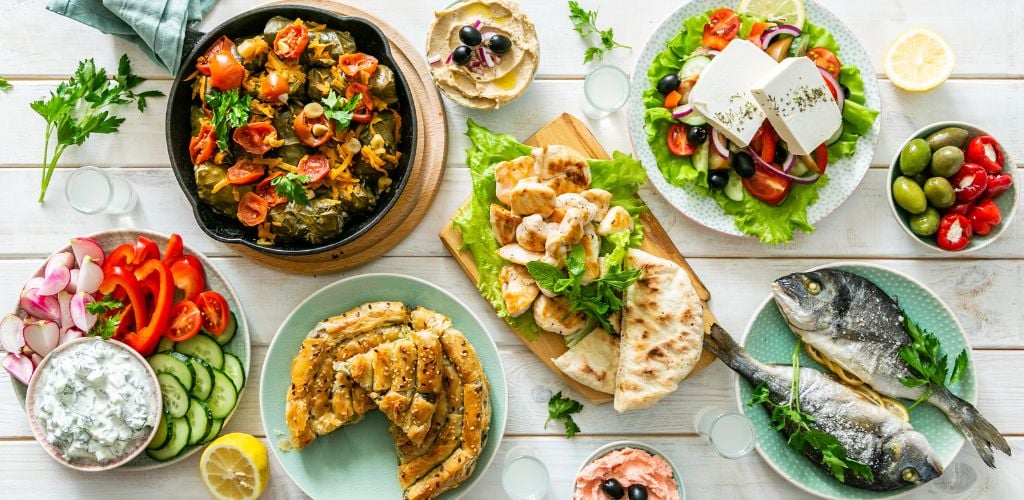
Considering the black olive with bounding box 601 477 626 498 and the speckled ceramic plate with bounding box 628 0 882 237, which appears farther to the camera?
the speckled ceramic plate with bounding box 628 0 882 237

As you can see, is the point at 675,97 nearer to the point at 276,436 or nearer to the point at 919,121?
the point at 919,121

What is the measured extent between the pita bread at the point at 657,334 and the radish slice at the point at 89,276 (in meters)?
2.50

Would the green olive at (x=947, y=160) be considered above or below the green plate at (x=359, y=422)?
above

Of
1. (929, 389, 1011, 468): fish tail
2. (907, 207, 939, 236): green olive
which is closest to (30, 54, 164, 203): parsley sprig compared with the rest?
(907, 207, 939, 236): green olive

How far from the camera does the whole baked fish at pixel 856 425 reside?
3635mm

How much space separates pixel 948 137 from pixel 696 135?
1226 millimetres

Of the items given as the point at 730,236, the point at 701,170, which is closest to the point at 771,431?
the point at 730,236

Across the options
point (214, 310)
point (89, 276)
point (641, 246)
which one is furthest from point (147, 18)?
point (641, 246)

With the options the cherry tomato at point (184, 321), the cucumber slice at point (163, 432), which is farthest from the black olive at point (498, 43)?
the cucumber slice at point (163, 432)

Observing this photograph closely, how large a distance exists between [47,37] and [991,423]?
5.12 m

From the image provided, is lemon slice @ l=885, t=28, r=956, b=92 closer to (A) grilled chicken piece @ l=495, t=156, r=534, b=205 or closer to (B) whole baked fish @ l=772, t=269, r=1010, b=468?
(B) whole baked fish @ l=772, t=269, r=1010, b=468

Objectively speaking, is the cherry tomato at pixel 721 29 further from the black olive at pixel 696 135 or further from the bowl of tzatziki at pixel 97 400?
the bowl of tzatziki at pixel 97 400

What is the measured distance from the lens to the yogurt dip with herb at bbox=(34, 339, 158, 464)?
3.50 metres

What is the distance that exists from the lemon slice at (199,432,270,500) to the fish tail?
3.23m
